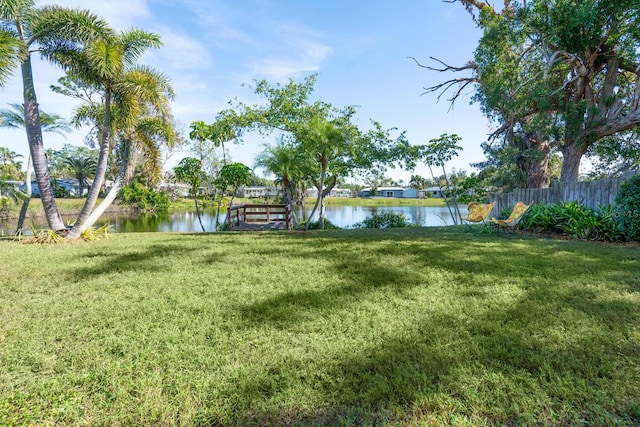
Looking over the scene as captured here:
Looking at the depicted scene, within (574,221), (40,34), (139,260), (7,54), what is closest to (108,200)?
(7,54)

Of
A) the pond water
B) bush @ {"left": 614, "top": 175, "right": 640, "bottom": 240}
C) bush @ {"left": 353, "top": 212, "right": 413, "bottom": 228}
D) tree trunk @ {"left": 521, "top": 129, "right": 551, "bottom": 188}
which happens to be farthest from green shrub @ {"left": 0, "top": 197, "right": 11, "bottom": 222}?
tree trunk @ {"left": 521, "top": 129, "right": 551, "bottom": 188}

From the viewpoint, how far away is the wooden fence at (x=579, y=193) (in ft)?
20.4

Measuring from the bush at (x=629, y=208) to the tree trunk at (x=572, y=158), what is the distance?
4.11m

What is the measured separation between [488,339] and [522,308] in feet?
2.45

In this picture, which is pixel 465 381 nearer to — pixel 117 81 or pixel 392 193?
pixel 117 81

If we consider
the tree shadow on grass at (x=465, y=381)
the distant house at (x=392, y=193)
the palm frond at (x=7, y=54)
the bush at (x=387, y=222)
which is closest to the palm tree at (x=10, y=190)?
the palm frond at (x=7, y=54)

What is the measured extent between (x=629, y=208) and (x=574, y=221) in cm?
92

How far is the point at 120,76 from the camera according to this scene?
7188mm

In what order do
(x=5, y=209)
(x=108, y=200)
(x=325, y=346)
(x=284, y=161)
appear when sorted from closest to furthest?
(x=325, y=346), (x=108, y=200), (x=284, y=161), (x=5, y=209)

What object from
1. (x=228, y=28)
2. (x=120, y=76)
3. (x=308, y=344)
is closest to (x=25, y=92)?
(x=120, y=76)

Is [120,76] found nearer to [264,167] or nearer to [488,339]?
[264,167]

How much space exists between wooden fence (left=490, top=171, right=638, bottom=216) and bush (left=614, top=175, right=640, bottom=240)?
634mm

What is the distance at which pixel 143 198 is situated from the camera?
2356 cm

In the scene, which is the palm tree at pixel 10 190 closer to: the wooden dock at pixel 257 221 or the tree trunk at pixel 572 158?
the wooden dock at pixel 257 221
